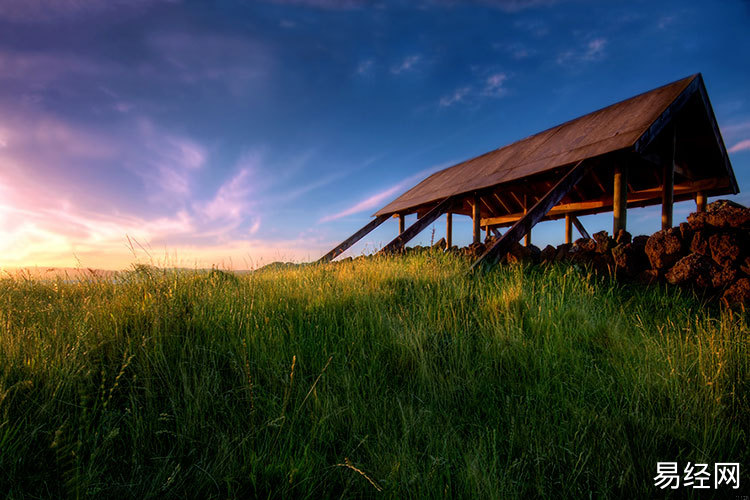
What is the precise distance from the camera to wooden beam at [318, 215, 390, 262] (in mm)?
9950

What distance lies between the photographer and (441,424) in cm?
201

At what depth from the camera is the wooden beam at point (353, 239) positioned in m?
9.95

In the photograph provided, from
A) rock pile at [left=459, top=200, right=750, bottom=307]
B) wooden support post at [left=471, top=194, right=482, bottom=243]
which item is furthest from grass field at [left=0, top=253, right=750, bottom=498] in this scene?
wooden support post at [left=471, top=194, right=482, bottom=243]

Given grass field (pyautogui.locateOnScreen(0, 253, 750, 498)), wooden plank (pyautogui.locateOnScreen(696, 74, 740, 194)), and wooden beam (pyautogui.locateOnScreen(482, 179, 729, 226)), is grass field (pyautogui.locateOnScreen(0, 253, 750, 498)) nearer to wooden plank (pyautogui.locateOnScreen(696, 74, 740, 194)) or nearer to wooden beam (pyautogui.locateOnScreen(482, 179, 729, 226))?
wooden plank (pyautogui.locateOnScreen(696, 74, 740, 194))

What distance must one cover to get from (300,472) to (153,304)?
7.53 ft

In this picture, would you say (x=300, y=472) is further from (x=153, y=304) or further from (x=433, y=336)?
(x=153, y=304)

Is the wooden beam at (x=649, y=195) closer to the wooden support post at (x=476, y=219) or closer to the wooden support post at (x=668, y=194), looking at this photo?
the wooden support post at (x=668, y=194)

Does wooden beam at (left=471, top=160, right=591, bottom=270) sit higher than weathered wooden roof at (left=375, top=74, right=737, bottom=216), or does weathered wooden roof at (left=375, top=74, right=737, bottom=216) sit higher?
weathered wooden roof at (left=375, top=74, right=737, bottom=216)

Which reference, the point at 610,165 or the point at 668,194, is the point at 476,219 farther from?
the point at 668,194

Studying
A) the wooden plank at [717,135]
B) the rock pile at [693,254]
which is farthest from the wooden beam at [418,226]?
the wooden plank at [717,135]

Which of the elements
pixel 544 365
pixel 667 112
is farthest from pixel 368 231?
pixel 544 365

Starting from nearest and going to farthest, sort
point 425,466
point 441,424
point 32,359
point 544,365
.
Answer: point 425,466, point 441,424, point 32,359, point 544,365

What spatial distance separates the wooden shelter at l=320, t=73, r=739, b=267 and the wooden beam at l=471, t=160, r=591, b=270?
0.7 inches

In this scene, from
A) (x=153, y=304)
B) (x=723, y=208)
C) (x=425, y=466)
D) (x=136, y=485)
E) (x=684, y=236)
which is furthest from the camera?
(x=684, y=236)
